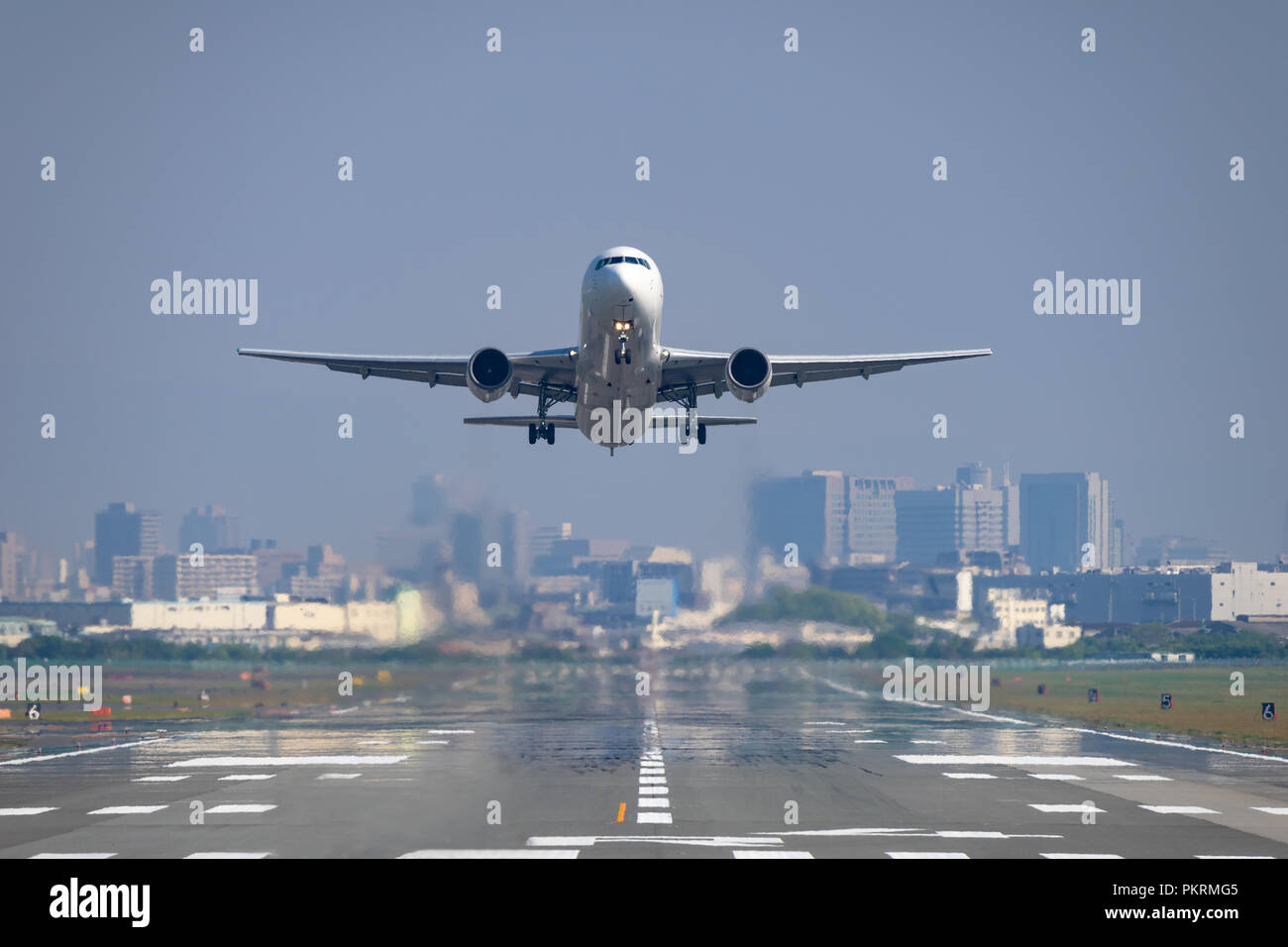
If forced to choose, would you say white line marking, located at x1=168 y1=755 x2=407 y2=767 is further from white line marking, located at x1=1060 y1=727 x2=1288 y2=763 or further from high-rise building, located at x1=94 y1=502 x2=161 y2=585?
high-rise building, located at x1=94 y1=502 x2=161 y2=585

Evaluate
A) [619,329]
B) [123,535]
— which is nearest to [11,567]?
[123,535]

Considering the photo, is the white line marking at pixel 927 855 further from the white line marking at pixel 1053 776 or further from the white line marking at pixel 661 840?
the white line marking at pixel 1053 776

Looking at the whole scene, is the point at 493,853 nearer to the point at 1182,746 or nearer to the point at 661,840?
the point at 661,840

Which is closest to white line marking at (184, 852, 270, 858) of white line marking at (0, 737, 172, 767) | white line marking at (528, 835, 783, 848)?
white line marking at (528, 835, 783, 848)

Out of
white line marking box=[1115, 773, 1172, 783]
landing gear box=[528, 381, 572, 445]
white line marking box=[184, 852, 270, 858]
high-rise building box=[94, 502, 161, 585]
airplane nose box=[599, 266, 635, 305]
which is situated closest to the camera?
white line marking box=[184, 852, 270, 858]

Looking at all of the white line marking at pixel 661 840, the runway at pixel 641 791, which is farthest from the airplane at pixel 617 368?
the white line marking at pixel 661 840
